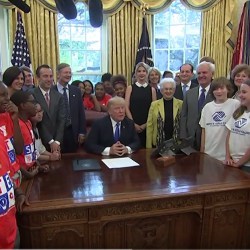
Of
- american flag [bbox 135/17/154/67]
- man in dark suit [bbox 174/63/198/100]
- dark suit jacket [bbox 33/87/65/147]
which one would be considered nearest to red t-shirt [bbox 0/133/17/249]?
dark suit jacket [bbox 33/87/65/147]

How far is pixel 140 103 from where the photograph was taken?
3258 millimetres

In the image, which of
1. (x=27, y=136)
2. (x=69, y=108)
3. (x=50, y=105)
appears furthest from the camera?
(x=69, y=108)

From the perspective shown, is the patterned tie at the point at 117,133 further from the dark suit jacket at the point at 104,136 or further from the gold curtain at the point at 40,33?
the gold curtain at the point at 40,33

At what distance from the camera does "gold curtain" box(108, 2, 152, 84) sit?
532 centimetres

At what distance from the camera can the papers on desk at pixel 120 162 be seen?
85.1 inches

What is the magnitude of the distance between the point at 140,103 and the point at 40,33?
9.15 feet

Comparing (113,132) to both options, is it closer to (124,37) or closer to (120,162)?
(120,162)

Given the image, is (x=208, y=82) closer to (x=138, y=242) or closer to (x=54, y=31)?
(x=138, y=242)

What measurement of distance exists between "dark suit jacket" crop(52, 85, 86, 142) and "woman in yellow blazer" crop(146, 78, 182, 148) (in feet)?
2.55

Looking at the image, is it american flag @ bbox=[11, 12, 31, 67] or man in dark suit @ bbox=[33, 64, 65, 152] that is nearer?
man in dark suit @ bbox=[33, 64, 65, 152]

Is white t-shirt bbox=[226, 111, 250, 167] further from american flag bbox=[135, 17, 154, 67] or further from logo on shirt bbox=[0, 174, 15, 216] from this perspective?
american flag bbox=[135, 17, 154, 67]

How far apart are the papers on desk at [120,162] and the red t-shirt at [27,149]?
1.81ft

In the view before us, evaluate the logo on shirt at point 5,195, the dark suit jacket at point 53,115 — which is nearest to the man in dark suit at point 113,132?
the dark suit jacket at point 53,115

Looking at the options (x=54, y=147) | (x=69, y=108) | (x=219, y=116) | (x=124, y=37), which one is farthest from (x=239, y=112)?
(x=124, y=37)
